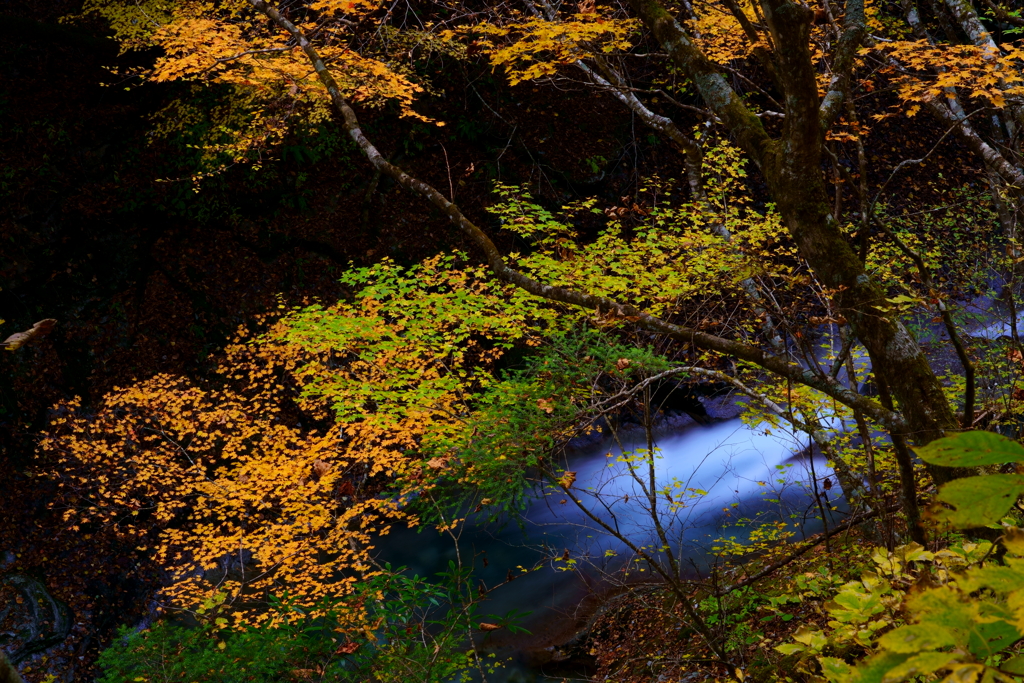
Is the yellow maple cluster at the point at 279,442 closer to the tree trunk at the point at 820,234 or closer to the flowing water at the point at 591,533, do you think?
the flowing water at the point at 591,533

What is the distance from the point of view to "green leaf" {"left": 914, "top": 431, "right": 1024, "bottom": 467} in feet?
2.53

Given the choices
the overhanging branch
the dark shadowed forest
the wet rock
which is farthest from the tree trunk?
the wet rock

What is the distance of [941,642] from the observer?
0.75 metres

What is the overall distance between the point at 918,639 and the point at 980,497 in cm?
19

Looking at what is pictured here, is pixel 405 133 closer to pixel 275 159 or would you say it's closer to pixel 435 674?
pixel 275 159

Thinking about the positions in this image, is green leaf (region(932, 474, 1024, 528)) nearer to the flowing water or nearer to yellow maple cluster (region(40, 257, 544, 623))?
yellow maple cluster (region(40, 257, 544, 623))

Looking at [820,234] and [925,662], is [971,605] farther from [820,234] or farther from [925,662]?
[820,234]

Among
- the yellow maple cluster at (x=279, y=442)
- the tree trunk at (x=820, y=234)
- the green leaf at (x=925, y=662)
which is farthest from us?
the yellow maple cluster at (x=279, y=442)

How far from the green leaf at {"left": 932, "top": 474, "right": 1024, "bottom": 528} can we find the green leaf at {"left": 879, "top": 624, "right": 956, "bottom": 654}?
0.13m

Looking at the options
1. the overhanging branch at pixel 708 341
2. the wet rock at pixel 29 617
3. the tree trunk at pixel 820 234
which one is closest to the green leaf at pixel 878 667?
the tree trunk at pixel 820 234

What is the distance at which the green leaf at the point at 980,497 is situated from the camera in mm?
757

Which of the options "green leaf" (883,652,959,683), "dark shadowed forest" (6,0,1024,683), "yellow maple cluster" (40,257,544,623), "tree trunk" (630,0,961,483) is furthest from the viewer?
"yellow maple cluster" (40,257,544,623)

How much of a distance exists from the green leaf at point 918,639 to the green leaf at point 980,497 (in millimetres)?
131

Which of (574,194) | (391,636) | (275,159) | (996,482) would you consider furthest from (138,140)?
(996,482)
